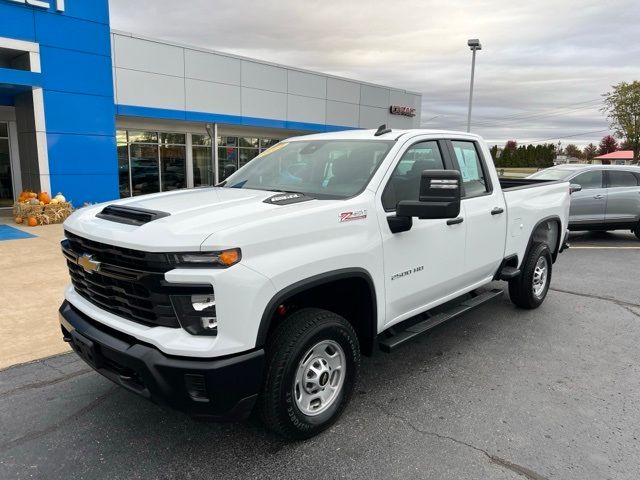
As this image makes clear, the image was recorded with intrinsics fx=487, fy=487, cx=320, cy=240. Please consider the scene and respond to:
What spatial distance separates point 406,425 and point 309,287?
4.18 ft

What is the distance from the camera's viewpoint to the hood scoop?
2865 millimetres

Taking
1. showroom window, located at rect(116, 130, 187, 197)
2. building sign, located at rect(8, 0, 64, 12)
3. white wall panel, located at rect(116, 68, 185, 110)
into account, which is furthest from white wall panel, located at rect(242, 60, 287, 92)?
building sign, located at rect(8, 0, 64, 12)

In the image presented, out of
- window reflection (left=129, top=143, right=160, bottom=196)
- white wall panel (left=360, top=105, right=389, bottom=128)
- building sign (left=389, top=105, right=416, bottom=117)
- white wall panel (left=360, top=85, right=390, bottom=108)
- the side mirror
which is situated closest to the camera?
the side mirror

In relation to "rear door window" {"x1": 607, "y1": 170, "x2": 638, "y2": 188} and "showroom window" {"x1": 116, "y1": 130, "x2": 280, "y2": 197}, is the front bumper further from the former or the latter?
"showroom window" {"x1": 116, "y1": 130, "x2": 280, "y2": 197}

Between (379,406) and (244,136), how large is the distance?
794 inches

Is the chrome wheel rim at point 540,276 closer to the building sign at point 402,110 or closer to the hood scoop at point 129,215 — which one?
the hood scoop at point 129,215

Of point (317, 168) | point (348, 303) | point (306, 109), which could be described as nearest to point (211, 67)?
point (306, 109)

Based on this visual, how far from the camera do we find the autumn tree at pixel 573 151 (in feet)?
302

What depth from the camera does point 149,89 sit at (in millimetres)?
17078

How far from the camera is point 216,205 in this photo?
3.11 meters

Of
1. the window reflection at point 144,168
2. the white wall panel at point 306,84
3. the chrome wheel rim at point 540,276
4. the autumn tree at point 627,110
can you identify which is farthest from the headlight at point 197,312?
the autumn tree at point 627,110

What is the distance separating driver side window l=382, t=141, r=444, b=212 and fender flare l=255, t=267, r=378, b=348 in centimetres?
58

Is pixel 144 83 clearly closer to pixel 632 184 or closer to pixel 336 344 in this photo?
pixel 632 184

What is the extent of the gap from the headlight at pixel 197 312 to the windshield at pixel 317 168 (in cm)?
124
